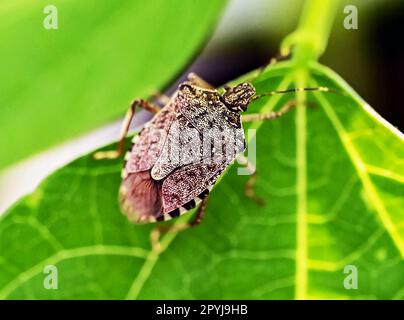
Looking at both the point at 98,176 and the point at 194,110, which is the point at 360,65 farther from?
the point at 98,176

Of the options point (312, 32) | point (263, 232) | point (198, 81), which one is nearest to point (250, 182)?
point (263, 232)

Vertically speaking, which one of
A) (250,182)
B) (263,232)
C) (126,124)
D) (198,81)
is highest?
(198,81)

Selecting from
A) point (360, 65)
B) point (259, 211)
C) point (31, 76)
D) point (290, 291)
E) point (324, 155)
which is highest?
point (360, 65)

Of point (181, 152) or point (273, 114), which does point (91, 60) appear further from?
point (273, 114)

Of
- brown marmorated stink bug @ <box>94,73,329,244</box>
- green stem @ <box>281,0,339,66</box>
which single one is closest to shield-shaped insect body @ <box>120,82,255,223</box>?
brown marmorated stink bug @ <box>94,73,329,244</box>

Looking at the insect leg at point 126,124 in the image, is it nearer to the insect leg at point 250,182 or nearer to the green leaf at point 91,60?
the green leaf at point 91,60

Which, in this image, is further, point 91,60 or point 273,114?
point 273,114

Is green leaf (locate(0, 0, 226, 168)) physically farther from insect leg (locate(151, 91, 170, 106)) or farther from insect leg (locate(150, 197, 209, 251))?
insect leg (locate(150, 197, 209, 251))

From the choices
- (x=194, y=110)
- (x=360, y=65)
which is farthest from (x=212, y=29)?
(x=360, y=65)
